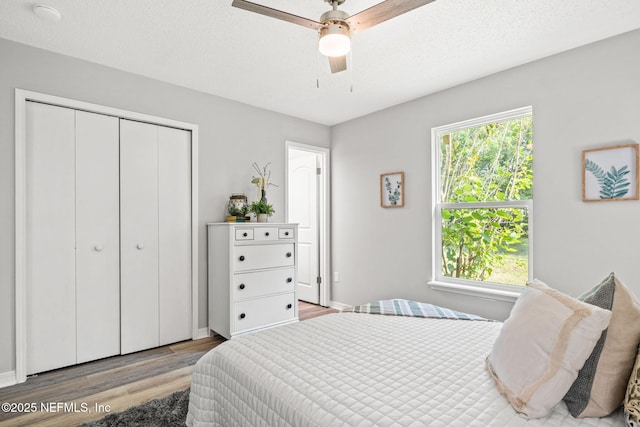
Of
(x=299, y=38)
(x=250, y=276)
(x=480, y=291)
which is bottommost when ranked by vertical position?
(x=480, y=291)

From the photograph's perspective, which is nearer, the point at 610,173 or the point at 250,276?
the point at 610,173

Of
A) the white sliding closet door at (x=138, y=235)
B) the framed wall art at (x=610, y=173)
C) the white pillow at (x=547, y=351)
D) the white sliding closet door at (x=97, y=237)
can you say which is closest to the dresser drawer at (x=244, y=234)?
the white sliding closet door at (x=138, y=235)

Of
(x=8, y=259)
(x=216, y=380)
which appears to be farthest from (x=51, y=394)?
(x=216, y=380)

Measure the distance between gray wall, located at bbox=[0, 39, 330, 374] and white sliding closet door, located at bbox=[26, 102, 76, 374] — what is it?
0.11 metres

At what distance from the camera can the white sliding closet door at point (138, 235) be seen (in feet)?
9.57

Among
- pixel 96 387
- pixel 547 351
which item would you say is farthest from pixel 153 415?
pixel 547 351

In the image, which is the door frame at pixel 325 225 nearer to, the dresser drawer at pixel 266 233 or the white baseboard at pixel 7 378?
the dresser drawer at pixel 266 233

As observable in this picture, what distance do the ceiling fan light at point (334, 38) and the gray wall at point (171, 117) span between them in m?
1.97

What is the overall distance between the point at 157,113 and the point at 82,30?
885 mm

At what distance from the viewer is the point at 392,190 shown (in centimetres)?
375

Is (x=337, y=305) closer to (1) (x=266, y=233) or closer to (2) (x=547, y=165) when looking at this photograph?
(1) (x=266, y=233)

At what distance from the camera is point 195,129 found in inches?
131

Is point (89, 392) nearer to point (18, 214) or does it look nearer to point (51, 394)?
point (51, 394)

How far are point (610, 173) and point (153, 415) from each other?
3.35m
